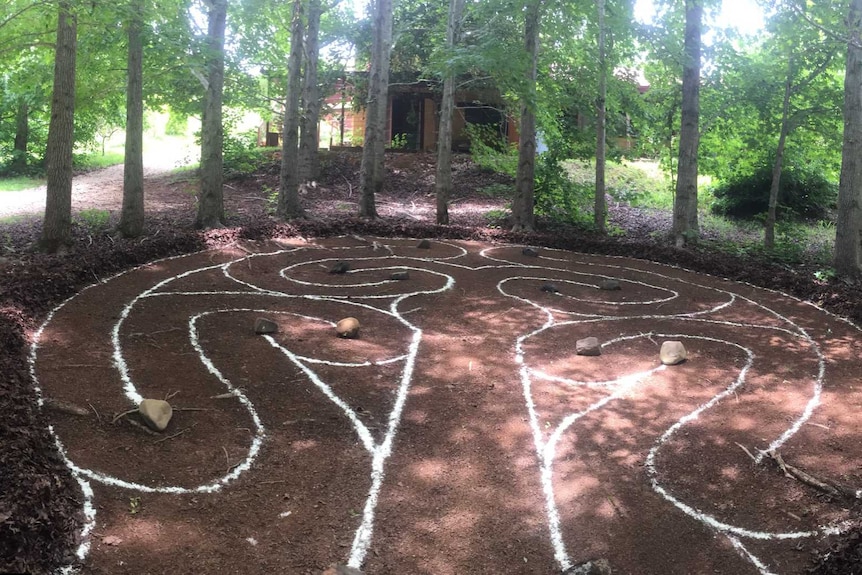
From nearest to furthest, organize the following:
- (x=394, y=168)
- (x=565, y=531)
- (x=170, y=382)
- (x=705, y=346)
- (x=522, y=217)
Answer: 1. (x=565, y=531)
2. (x=170, y=382)
3. (x=705, y=346)
4. (x=522, y=217)
5. (x=394, y=168)

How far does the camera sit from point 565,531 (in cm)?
443

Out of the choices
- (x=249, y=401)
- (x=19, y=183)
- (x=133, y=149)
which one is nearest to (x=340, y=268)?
(x=133, y=149)

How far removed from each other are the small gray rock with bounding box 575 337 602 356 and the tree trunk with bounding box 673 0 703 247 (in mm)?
6862

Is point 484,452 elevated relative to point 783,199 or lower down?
lower down

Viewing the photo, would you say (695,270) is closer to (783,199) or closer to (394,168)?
(783,199)

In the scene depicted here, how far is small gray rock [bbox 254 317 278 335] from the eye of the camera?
25.3ft

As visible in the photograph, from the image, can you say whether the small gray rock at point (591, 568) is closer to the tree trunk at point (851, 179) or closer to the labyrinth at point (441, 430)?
the labyrinth at point (441, 430)

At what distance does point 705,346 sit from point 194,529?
20.3 ft

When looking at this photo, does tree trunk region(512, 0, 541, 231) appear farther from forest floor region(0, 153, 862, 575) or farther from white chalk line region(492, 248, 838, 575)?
white chalk line region(492, 248, 838, 575)

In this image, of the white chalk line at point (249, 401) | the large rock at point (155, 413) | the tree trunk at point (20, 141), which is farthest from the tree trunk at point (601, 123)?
the tree trunk at point (20, 141)

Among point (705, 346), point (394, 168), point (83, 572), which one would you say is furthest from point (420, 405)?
point (394, 168)

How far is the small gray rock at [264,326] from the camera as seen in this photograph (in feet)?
25.3

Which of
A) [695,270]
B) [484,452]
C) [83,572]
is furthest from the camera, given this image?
[695,270]

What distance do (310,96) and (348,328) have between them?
1186 centimetres
